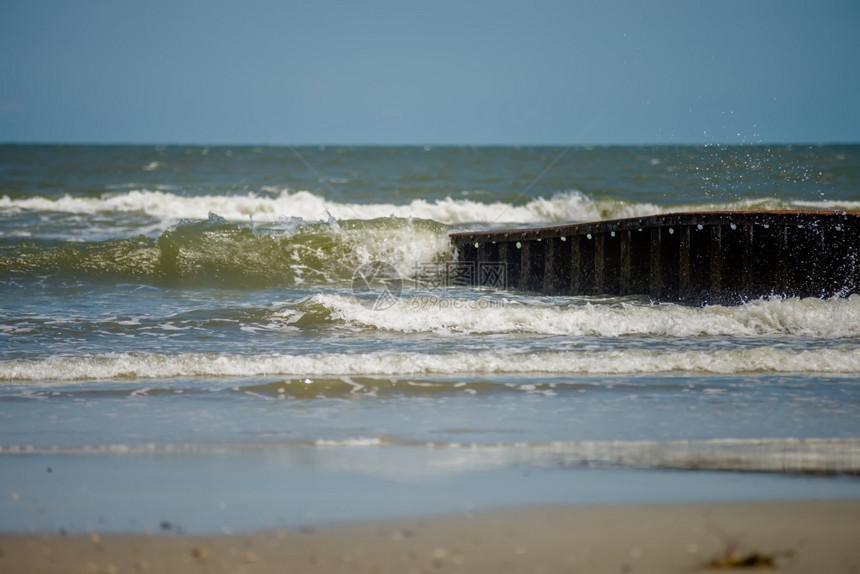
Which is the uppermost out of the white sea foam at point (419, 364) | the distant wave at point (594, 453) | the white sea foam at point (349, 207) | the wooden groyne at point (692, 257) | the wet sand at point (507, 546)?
the white sea foam at point (349, 207)

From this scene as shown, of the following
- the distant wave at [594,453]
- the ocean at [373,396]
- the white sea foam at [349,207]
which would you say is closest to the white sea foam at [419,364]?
the ocean at [373,396]

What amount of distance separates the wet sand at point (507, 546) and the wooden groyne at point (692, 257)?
6524 millimetres

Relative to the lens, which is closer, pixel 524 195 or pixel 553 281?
pixel 553 281

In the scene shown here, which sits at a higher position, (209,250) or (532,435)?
(209,250)

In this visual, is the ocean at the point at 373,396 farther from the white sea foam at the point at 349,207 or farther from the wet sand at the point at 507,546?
the white sea foam at the point at 349,207

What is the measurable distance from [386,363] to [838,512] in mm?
4026

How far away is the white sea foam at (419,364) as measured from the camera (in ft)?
23.1

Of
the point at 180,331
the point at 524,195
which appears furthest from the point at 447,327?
the point at 524,195

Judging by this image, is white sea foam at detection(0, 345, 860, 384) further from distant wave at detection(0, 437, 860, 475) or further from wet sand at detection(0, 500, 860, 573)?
wet sand at detection(0, 500, 860, 573)

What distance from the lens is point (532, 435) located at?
5188mm

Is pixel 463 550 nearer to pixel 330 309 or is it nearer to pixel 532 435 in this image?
pixel 532 435

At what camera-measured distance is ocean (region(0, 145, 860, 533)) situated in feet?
13.7

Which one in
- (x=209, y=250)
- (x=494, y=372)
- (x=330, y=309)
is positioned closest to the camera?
(x=494, y=372)

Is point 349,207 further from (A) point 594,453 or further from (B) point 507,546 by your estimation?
(B) point 507,546
